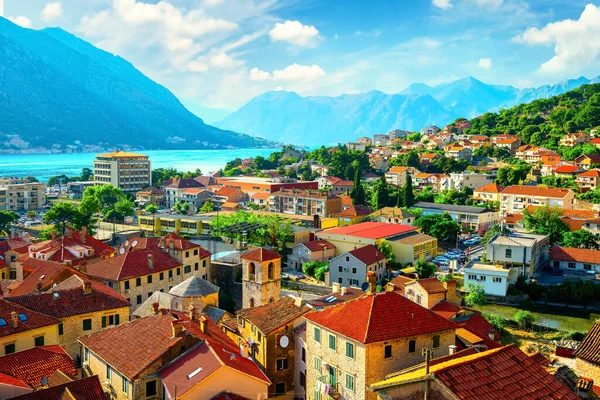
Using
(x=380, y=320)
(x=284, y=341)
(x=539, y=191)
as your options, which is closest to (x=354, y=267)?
(x=284, y=341)

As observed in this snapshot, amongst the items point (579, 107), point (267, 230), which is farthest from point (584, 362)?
point (579, 107)

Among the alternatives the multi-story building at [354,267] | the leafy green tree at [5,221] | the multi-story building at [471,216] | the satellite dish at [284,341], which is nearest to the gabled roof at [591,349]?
the satellite dish at [284,341]

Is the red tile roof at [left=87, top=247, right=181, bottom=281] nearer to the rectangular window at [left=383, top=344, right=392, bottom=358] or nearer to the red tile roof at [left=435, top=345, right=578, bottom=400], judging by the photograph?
the rectangular window at [left=383, top=344, right=392, bottom=358]

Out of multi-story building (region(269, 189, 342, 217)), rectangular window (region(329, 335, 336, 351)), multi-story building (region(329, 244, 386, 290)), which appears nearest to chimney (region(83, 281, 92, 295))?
rectangular window (region(329, 335, 336, 351))

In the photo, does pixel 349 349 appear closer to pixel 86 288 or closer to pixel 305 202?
pixel 86 288

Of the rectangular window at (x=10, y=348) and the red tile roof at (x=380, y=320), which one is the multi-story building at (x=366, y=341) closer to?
the red tile roof at (x=380, y=320)

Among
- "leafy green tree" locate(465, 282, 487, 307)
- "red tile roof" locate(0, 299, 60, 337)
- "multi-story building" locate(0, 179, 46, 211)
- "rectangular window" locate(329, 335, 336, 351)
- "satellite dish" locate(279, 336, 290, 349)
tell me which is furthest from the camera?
"multi-story building" locate(0, 179, 46, 211)
